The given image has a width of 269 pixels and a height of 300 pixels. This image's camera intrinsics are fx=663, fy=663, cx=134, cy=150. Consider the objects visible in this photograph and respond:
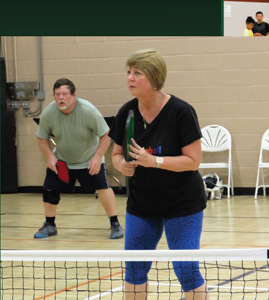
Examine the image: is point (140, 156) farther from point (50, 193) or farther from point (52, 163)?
point (50, 193)

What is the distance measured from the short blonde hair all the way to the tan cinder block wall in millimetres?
8461

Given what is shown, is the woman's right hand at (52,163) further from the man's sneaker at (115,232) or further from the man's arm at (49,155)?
the man's sneaker at (115,232)

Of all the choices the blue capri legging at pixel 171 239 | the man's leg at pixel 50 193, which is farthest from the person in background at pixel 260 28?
the blue capri legging at pixel 171 239

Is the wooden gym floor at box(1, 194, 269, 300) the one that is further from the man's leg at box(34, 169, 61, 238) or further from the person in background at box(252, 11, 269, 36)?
the person in background at box(252, 11, 269, 36)

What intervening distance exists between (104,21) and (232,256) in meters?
1.82

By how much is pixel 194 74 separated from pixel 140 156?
8.84 m

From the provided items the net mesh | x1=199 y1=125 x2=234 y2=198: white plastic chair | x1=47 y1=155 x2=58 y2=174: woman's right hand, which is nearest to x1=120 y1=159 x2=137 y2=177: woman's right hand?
the net mesh

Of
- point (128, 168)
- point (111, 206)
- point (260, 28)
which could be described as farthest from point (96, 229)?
point (260, 28)

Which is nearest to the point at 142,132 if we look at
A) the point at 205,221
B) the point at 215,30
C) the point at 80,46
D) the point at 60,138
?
the point at 215,30

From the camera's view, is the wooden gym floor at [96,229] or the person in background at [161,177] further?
the wooden gym floor at [96,229]

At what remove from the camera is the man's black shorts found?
23.5 ft

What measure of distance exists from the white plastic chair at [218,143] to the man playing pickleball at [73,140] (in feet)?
14.3

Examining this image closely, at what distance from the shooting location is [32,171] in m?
12.9

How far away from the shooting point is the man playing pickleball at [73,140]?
7.06m
